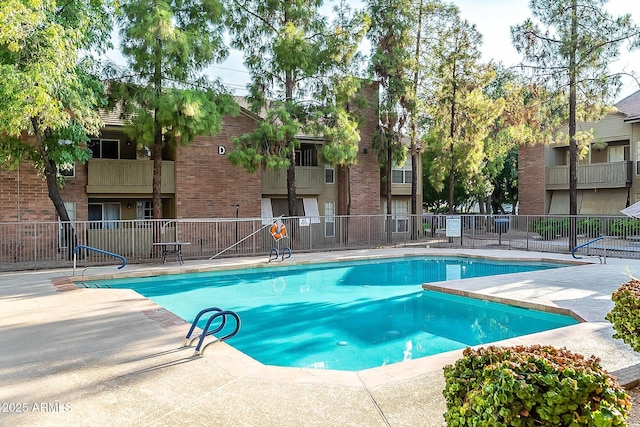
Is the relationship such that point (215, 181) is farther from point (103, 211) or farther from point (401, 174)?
point (401, 174)

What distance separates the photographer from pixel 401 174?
Answer: 28328mm

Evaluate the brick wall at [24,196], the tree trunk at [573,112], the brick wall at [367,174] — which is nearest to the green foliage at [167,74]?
the brick wall at [24,196]

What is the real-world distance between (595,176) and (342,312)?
22.4 meters

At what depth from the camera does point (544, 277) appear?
474 inches

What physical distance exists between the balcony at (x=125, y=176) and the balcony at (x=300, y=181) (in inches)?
178

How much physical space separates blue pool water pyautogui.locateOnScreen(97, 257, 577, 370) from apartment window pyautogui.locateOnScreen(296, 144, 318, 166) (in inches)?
406

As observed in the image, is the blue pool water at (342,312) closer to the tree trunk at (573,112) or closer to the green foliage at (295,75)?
the tree trunk at (573,112)

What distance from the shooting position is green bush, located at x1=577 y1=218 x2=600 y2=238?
715 inches

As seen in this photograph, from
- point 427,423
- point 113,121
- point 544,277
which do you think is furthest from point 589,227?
point 113,121

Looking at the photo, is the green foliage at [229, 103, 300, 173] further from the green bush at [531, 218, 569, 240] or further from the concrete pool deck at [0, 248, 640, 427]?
the concrete pool deck at [0, 248, 640, 427]

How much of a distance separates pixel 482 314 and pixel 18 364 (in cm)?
760

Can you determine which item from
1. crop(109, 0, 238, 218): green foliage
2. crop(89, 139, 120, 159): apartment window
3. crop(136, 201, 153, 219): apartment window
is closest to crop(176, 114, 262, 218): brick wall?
crop(136, 201, 153, 219): apartment window

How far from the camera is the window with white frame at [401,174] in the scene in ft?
91.6

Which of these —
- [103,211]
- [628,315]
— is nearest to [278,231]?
[103,211]
